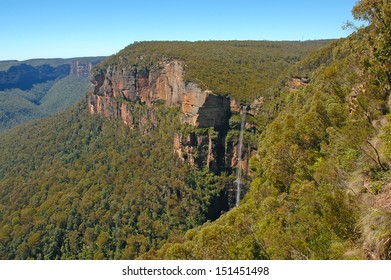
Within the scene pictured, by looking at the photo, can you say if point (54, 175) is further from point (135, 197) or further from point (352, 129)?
point (352, 129)

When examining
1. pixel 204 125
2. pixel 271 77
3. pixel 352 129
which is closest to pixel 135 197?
pixel 204 125

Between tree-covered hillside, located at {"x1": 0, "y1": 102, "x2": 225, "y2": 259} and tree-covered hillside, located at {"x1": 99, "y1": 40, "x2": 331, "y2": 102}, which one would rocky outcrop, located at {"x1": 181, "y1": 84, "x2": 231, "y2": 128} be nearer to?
tree-covered hillside, located at {"x1": 99, "y1": 40, "x2": 331, "y2": 102}

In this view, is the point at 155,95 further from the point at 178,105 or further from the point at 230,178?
the point at 230,178

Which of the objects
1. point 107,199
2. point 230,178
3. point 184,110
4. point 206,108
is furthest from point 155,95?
point 230,178

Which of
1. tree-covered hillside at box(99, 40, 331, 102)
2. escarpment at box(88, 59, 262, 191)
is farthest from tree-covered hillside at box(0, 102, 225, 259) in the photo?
tree-covered hillside at box(99, 40, 331, 102)

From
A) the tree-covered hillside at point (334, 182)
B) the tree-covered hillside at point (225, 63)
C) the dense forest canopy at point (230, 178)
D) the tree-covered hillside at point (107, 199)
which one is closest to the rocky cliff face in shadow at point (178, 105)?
the dense forest canopy at point (230, 178)

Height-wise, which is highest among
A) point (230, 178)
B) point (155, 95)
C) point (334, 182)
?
point (155, 95)

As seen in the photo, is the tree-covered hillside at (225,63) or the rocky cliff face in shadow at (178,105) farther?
the tree-covered hillside at (225,63)

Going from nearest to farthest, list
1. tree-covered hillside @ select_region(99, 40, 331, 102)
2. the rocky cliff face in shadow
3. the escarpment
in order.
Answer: the escarpment → the rocky cliff face in shadow → tree-covered hillside @ select_region(99, 40, 331, 102)

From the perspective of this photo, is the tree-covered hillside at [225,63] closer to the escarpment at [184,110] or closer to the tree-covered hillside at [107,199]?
the escarpment at [184,110]
